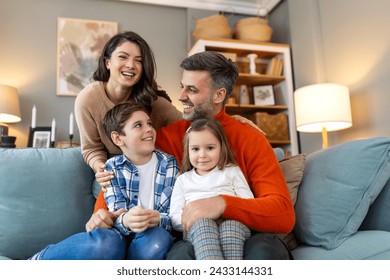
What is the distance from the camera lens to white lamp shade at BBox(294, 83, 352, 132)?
8.84ft

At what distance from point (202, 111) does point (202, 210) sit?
47 centimetres

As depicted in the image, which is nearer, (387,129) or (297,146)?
(387,129)

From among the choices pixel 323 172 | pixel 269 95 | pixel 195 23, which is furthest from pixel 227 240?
pixel 195 23

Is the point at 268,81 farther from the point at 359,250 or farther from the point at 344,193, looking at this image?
the point at 359,250

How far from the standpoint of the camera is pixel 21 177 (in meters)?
1.41

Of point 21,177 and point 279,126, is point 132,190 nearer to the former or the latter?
point 21,177

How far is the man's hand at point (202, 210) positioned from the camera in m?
1.06

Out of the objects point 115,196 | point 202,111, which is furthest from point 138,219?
point 202,111

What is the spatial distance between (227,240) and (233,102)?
256cm

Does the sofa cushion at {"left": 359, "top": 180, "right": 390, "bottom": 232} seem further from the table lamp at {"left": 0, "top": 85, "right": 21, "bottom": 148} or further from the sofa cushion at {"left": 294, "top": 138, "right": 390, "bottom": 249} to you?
the table lamp at {"left": 0, "top": 85, "right": 21, "bottom": 148}

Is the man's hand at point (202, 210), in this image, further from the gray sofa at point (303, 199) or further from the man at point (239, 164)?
the gray sofa at point (303, 199)

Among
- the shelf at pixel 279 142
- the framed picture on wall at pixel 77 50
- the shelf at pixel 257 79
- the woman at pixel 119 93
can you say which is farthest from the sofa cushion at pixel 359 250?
the framed picture on wall at pixel 77 50

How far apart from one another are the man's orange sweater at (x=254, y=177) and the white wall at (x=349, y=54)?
66.3 inches

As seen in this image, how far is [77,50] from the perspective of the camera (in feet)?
11.7
